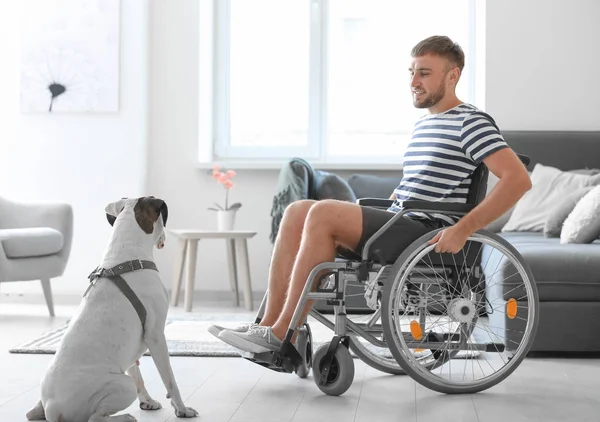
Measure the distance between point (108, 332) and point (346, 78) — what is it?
3932 millimetres

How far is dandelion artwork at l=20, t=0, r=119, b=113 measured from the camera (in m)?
5.25

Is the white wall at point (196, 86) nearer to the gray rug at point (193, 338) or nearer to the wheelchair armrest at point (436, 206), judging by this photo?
the gray rug at point (193, 338)

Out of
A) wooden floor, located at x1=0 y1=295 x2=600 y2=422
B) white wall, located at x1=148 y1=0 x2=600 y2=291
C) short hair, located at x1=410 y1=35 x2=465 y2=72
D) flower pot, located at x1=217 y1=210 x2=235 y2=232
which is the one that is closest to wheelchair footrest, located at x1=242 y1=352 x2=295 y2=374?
wooden floor, located at x1=0 y1=295 x2=600 y2=422

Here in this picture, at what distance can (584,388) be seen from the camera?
264cm

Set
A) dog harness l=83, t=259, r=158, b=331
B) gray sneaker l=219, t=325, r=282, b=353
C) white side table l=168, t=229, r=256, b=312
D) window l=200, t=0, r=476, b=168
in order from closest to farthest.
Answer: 1. dog harness l=83, t=259, r=158, b=331
2. gray sneaker l=219, t=325, r=282, b=353
3. white side table l=168, t=229, r=256, b=312
4. window l=200, t=0, r=476, b=168

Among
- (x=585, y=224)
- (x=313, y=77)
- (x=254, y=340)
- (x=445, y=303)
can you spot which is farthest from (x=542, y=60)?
(x=254, y=340)

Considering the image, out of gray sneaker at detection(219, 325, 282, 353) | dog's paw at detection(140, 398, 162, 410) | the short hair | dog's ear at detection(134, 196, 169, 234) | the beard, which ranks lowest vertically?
dog's paw at detection(140, 398, 162, 410)

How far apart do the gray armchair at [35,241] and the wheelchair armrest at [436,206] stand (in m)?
2.43

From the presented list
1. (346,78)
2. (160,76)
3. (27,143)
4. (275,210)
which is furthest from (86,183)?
(346,78)

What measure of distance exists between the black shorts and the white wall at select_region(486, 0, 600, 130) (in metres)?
2.83

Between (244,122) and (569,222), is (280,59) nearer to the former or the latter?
(244,122)

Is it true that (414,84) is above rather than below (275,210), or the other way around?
above

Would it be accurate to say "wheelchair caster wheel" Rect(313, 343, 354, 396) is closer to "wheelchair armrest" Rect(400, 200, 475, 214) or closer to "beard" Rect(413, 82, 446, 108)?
"wheelchair armrest" Rect(400, 200, 475, 214)

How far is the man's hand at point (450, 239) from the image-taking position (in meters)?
2.39
